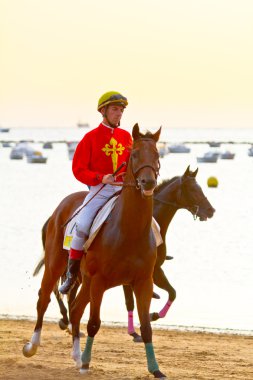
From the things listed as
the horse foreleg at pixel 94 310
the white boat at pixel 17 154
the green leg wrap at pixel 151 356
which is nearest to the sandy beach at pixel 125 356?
the horse foreleg at pixel 94 310

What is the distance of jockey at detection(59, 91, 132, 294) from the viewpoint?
11.6 m

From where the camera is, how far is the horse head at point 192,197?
16188 millimetres

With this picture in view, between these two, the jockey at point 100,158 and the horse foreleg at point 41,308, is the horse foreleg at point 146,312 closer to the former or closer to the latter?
the jockey at point 100,158

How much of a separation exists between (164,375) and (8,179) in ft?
287

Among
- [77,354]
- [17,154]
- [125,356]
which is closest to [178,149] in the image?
[17,154]

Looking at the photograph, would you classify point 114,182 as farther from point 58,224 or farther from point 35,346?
point 35,346

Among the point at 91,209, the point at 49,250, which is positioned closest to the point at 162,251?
the point at 49,250

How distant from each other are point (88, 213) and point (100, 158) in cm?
62

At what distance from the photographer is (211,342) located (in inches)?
603

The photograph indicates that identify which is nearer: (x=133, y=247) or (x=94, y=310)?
(x=133, y=247)

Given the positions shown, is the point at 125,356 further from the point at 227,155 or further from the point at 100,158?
the point at 227,155

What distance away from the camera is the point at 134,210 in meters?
10.9

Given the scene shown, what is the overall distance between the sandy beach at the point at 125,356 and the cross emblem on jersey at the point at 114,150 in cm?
232

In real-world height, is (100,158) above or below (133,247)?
above
